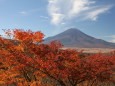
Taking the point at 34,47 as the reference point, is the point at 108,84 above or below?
below

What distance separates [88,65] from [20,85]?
994 centimetres

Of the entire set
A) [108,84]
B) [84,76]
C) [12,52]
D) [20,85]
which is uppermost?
[12,52]

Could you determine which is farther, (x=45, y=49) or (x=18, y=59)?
(x=45, y=49)

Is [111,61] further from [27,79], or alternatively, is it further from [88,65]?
[27,79]

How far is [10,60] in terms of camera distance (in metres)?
18.6

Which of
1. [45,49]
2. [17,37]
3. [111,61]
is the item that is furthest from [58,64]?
[111,61]

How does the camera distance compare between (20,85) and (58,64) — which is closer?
(58,64)

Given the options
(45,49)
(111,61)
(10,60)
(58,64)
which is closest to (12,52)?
(10,60)

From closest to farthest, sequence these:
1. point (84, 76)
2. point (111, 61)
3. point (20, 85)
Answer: point (84, 76)
point (20, 85)
point (111, 61)

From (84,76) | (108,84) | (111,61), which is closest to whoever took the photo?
(84,76)

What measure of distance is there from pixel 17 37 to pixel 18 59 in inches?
138

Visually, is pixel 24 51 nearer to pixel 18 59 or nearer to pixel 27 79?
pixel 18 59

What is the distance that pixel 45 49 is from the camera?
758 inches

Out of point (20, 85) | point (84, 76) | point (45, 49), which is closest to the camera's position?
point (84, 76)
